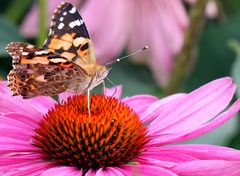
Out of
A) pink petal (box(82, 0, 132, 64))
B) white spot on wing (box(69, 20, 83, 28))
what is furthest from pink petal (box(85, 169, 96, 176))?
pink petal (box(82, 0, 132, 64))

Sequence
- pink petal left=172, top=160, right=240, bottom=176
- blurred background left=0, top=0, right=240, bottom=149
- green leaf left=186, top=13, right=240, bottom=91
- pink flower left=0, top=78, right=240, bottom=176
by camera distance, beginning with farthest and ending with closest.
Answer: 1. green leaf left=186, top=13, right=240, bottom=91
2. blurred background left=0, top=0, right=240, bottom=149
3. pink flower left=0, top=78, right=240, bottom=176
4. pink petal left=172, top=160, right=240, bottom=176

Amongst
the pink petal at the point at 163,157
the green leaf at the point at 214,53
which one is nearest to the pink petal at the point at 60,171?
the pink petal at the point at 163,157

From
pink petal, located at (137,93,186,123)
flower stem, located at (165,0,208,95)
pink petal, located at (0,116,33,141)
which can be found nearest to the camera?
pink petal, located at (0,116,33,141)

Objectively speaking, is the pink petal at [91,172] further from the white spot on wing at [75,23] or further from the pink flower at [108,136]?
the white spot on wing at [75,23]

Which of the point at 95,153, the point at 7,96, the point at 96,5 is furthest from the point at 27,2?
the point at 95,153

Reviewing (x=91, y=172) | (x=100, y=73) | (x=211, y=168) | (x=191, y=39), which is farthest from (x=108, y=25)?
(x=211, y=168)

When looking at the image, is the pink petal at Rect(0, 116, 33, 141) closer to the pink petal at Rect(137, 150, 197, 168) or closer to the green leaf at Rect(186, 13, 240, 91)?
the pink petal at Rect(137, 150, 197, 168)

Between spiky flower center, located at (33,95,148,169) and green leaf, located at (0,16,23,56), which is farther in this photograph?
green leaf, located at (0,16,23,56)

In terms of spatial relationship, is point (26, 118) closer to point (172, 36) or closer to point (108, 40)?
point (108, 40)
